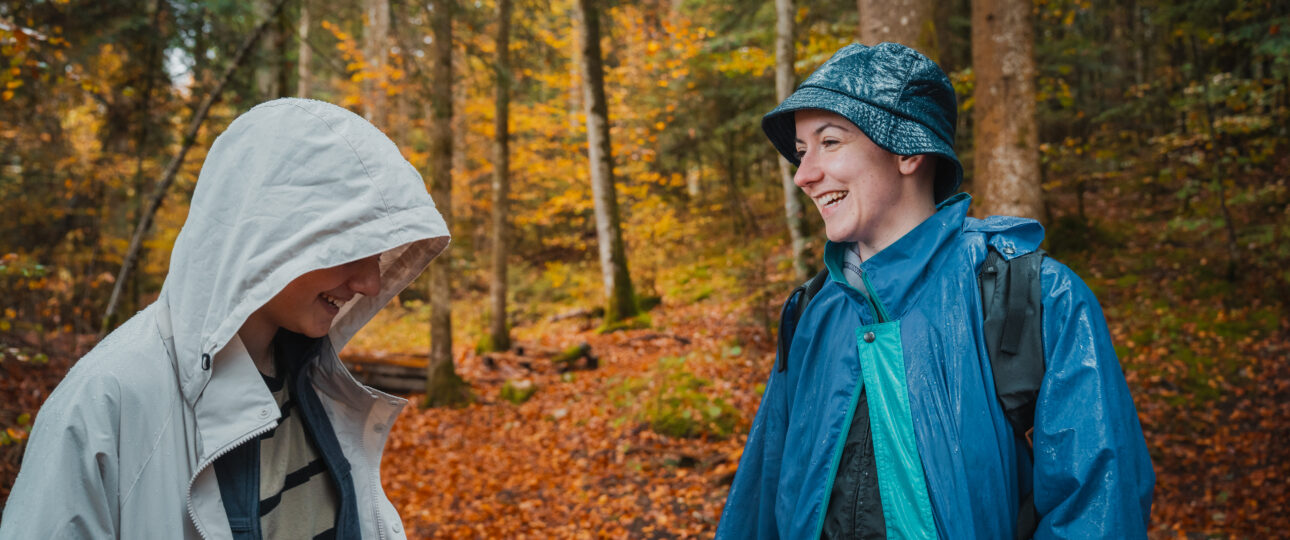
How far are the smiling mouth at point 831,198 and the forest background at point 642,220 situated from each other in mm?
3246

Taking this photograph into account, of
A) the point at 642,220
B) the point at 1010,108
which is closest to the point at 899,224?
the point at 1010,108

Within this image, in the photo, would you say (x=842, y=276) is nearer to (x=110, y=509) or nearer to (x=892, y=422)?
(x=892, y=422)

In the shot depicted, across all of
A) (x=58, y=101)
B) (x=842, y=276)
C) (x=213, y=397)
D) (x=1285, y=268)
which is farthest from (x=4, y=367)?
(x=1285, y=268)

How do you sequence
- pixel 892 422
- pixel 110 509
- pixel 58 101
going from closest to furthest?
pixel 110 509
pixel 892 422
pixel 58 101

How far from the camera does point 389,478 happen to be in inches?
289

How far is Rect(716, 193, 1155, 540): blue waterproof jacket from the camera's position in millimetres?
1524

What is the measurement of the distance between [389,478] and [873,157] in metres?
6.90

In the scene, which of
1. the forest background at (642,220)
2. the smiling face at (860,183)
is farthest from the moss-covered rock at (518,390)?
the smiling face at (860,183)

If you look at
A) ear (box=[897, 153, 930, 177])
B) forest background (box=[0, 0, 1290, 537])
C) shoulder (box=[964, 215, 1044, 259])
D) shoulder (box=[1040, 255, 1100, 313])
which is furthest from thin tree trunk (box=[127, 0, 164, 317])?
shoulder (box=[1040, 255, 1100, 313])

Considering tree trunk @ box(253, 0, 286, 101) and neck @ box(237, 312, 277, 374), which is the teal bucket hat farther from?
tree trunk @ box(253, 0, 286, 101)

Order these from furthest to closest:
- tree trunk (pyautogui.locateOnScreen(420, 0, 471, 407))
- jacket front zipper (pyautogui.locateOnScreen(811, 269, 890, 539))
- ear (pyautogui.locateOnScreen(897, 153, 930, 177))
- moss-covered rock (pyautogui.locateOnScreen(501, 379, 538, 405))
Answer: moss-covered rock (pyautogui.locateOnScreen(501, 379, 538, 405)) < tree trunk (pyautogui.locateOnScreen(420, 0, 471, 407)) < ear (pyautogui.locateOnScreen(897, 153, 930, 177)) < jacket front zipper (pyautogui.locateOnScreen(811, 269, 890, 539))

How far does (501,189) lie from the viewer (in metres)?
12.5

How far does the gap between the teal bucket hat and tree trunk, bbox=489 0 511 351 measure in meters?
10.5

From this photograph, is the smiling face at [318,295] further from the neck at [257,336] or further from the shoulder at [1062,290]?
the shoulder at [1062,290]
